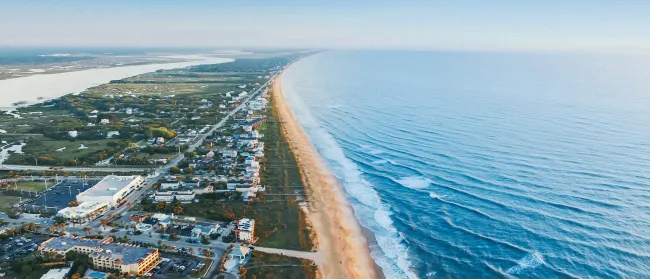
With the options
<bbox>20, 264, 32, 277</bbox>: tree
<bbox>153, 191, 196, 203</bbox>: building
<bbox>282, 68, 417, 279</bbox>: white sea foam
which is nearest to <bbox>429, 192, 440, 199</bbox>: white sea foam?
<bbox>282, 68, 417, 279</bbox>: white sea foam

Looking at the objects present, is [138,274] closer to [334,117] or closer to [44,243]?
[44,243]

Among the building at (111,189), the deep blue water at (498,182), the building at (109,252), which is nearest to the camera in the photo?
the building at (109,252)

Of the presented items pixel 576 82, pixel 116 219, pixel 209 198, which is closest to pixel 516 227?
pixel 209 198

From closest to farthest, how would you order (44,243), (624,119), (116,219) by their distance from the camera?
(44,243)
(116,219)
(624,119)

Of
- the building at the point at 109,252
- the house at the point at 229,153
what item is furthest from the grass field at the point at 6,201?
the house at the point at 229,153

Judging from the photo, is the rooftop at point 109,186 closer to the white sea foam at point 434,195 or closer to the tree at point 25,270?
the tree at point 25,270
